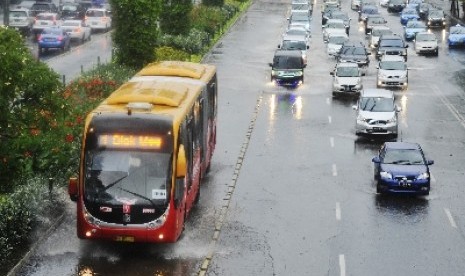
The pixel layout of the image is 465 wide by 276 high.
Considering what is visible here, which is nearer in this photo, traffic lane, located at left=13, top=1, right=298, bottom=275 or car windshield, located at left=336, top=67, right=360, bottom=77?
traffic lane, located at left=13, top=1, right=298, bottom=275

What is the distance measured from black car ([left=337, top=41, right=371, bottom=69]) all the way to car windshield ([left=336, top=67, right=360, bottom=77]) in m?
7.50

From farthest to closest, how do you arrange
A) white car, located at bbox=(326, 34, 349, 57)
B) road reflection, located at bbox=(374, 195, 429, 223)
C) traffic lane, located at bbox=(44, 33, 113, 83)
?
1. white car, located at bbox=(326, 34, 349, 57)
2. traffic lane, located at bbox=(44, 33, 113, 83)
3. road reflection, located at bbox=(374, 195, 429, 223)

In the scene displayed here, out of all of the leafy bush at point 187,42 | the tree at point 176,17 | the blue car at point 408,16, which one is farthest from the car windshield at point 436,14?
the tree at point 176,17

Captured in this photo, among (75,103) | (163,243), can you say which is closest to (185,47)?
(75,103)

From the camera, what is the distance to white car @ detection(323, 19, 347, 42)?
72.2 metres

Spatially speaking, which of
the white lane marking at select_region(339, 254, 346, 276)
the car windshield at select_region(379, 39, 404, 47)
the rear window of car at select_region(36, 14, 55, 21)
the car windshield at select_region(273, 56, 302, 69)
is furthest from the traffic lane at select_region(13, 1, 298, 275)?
the rear window of car at select_region(36, 14, 55, 21)

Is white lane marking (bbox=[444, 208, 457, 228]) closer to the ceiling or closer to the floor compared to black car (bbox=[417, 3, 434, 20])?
closer to the ceiling

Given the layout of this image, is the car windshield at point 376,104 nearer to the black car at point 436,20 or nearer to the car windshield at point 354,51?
the car windshield at point 354,51

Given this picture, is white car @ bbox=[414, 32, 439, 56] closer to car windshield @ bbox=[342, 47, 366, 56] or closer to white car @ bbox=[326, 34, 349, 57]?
white car @ bbox=[326, 34, 349, 57]

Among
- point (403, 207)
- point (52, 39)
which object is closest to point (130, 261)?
point (403, 207)

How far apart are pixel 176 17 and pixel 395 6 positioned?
43536mm

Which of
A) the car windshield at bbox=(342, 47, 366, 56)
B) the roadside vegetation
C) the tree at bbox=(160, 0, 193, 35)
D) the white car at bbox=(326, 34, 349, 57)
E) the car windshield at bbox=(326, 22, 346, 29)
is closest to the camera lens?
the roadside vegetation

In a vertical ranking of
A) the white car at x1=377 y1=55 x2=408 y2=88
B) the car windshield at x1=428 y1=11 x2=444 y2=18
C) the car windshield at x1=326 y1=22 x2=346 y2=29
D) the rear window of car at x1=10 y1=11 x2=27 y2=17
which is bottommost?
the car windshield at x1=428 y1=11 x2=444 y2=18

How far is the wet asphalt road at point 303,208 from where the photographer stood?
2169cm
